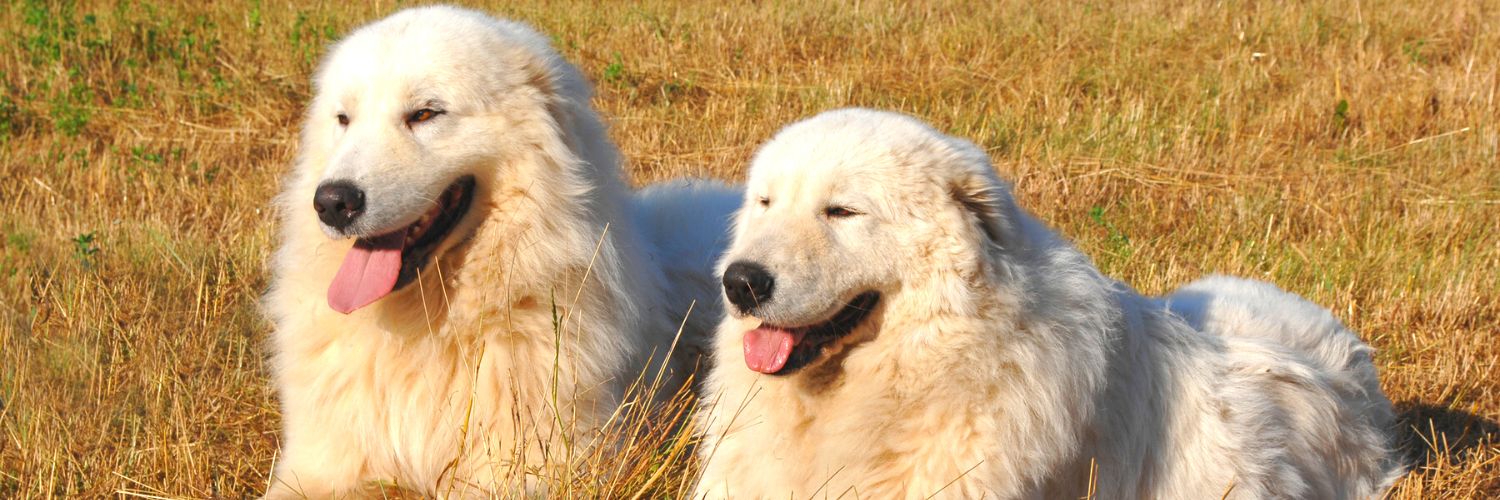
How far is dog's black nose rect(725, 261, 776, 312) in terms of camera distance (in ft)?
10.7

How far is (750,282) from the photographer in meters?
3.26

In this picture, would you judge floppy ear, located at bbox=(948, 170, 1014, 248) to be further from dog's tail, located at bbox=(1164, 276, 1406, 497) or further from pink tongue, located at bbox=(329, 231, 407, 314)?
pink tongue, located at bbox=(329, 231, 407, 314)

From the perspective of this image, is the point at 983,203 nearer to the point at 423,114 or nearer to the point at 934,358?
the point at 934,358

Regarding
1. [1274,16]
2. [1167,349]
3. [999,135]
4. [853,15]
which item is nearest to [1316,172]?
[999,135]

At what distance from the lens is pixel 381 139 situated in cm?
390

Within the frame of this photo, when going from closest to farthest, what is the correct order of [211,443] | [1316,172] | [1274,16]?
[211,443], [1316,172], [1274,16]

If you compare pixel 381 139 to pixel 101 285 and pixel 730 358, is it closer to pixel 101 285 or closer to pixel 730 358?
pixel 730 358

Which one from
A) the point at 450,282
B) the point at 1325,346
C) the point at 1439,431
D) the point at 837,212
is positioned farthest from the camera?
the point at 1439,431

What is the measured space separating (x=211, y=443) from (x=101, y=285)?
1283 mm

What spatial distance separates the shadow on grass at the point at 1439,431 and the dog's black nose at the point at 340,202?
11.8 feet

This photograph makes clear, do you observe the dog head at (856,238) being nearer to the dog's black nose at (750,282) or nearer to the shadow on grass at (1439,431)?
the dog's black nose at (750,282)

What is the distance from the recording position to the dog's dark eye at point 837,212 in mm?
3393

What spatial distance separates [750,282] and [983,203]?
0.63m

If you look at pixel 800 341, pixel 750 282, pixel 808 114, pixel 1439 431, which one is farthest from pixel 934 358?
pixel 808 114
